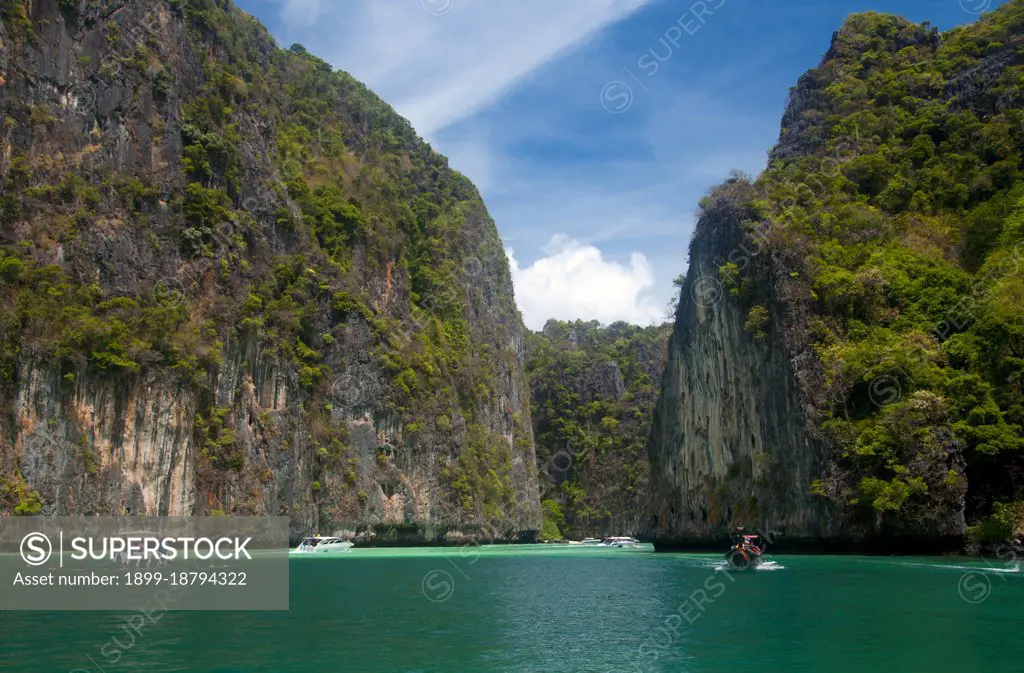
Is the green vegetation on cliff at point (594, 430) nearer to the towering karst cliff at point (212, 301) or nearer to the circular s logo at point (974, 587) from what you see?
the towering karst cliff at point (212, 301)

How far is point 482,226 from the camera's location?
97.7 m

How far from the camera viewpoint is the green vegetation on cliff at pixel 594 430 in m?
98.9

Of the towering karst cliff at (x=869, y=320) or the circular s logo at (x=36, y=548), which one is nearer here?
the circular s logo at (x=36, y=548)

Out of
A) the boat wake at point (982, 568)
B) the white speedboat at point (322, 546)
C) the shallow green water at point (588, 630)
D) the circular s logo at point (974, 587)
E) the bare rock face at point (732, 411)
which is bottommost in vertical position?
the boat wake at point (982, 568)

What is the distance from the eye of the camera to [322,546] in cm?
5103

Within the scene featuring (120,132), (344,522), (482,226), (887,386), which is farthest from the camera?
(482,226)

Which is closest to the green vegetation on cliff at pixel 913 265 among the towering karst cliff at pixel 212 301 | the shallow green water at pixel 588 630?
the shallow green water at pixel 588 630

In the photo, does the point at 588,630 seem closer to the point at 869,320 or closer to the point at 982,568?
the point at 982,568

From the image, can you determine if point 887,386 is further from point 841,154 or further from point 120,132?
point 120,132

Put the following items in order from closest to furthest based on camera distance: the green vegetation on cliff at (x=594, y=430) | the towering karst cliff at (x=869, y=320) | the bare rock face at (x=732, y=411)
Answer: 1. the towering karst cliff at (x=869, y=320)
2. the bare rock face at (x=732, y=411)
3. the green vegetation on cliff at (x=594, y=430)

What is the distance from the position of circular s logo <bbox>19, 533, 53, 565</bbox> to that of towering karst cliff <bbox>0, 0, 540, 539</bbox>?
55.6 inches

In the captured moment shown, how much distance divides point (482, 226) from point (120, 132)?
5388 cm

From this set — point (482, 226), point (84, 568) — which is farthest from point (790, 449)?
point (482, 226)

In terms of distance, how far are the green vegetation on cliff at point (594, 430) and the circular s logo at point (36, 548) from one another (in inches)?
2528
